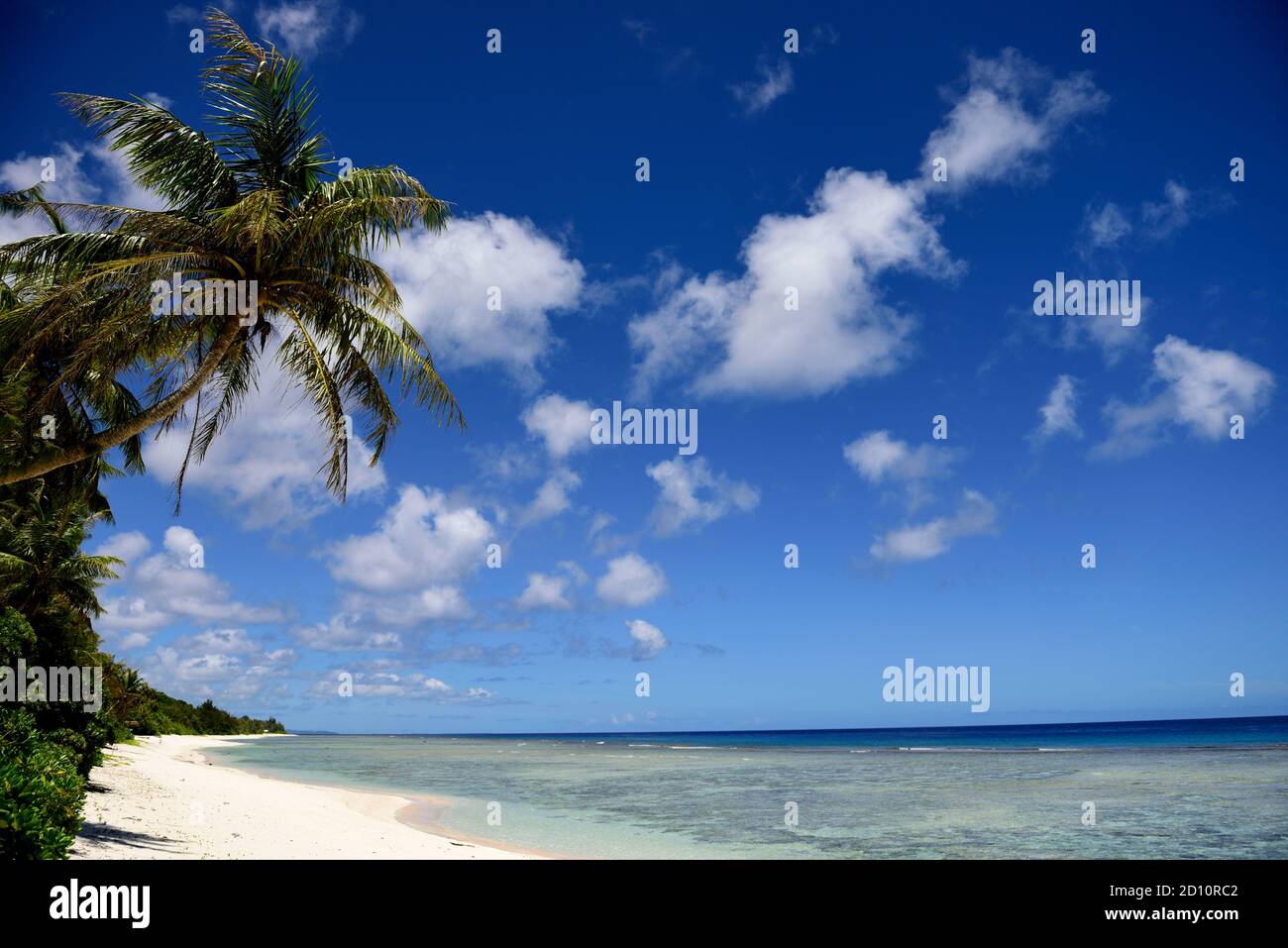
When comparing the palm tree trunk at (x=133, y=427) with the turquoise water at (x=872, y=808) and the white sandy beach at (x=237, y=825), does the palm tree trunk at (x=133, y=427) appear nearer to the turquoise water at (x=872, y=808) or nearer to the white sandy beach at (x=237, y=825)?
the white sandy beach at (x=237, y=825)

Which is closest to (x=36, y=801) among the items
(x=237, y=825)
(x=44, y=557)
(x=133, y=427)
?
(x=133, y=427)

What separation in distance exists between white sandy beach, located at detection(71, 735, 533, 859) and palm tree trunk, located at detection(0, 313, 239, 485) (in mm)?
4558

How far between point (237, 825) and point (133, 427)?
7979 mm

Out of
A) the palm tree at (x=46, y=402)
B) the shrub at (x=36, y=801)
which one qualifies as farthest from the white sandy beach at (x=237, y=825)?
the palm tree at (x=46, y=402)

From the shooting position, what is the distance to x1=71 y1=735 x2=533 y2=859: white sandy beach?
11.0 meters

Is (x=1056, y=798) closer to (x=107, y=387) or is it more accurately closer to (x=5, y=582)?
(x=107, y=387)

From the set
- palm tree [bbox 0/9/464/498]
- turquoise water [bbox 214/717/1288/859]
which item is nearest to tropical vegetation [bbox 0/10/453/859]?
palm tree [bbox 0/9/464/498]

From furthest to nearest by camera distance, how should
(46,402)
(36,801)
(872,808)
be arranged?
1. (872,808)
2. (46,402)
3. (36,801)

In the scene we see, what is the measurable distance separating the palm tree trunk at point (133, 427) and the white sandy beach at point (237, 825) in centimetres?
456

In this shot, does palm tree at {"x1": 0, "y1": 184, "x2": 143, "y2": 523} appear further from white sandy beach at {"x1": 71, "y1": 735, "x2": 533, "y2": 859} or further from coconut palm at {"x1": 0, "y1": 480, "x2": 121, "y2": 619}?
white sandy beach at {"x1": 71, "y1": 735, "x2": 533, "y2": 859}

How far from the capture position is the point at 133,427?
1005 cm

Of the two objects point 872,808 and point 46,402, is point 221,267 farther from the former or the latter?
point 872,808

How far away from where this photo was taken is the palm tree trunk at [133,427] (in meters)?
9.60
